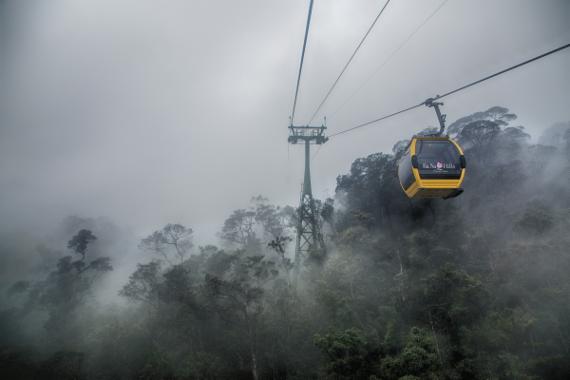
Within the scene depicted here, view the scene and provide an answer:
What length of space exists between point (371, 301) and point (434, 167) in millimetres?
18335

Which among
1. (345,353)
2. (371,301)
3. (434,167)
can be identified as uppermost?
(434,167)

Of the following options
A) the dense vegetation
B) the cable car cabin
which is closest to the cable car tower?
the dense vegetation

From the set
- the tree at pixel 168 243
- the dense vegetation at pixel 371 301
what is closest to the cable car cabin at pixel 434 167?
the dense vegetation at pixel 371 301

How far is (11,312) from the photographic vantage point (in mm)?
39594

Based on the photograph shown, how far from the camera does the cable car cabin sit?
7.03 meters

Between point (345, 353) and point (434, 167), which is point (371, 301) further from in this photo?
point (434, 167)

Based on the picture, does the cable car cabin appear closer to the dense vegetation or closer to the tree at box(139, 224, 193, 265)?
the dense vegetation

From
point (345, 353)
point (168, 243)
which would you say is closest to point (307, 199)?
point (345, 353)

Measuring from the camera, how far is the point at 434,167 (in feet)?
23.5

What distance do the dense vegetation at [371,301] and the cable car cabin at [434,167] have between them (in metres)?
11.3

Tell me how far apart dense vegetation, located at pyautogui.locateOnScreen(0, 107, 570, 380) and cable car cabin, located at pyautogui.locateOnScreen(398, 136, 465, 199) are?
37.1ft

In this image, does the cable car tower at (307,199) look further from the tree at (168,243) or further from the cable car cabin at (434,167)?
the tree at (168,243)

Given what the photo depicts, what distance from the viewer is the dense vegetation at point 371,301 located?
1697cm

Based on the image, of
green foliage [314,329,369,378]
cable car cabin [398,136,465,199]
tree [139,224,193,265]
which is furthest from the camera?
tree [139,224,193,265]
